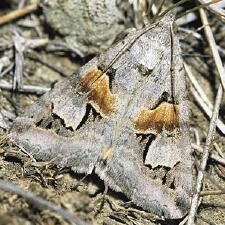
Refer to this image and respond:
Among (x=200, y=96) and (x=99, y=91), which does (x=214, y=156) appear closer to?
(x=200, y=96)

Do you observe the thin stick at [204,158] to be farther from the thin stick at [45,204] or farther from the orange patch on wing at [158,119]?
the thin stick at [45,204]

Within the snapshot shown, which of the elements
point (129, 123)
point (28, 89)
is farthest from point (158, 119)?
point (28, 89)

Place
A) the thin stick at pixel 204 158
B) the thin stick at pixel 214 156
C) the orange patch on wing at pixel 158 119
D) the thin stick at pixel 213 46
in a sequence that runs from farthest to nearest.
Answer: the thin stick at pixel 213 46, the thin stick at pixel 214 156, the orange patch on wing at pixel 158 119, the thin stick at pixel 204 158

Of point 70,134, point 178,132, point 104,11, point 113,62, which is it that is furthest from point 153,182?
point 104,11

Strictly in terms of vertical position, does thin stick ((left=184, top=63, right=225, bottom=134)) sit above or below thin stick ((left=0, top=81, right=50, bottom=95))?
below

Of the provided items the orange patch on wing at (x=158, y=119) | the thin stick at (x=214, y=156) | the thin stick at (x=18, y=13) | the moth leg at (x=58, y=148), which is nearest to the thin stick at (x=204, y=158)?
the thin stick at (x=214, y=156)

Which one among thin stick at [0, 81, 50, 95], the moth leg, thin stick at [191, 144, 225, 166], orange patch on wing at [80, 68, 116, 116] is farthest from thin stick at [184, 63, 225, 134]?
thin stick at [0, 81, 50, 95]

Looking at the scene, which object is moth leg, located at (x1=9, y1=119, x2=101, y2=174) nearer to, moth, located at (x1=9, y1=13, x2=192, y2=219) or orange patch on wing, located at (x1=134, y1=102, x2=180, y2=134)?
moth, located at (x1=9, y1=13, x2=192, y2=219)
